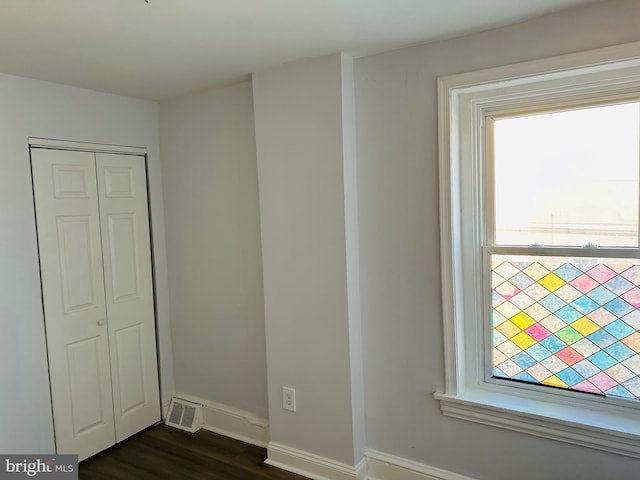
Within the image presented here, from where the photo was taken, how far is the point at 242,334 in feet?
9.83

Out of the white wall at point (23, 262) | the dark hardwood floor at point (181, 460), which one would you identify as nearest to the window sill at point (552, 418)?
the dark hardwood floor at point (181, 460)

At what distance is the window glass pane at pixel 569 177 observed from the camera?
1982mm

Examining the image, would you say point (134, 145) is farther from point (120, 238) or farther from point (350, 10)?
point (350, 10)

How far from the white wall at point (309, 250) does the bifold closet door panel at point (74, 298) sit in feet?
3.55

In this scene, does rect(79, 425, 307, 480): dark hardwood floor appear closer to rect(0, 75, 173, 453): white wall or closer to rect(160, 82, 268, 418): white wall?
rect(160, 82, 268, 418): white wall

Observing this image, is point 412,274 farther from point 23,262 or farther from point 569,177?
point 23,262

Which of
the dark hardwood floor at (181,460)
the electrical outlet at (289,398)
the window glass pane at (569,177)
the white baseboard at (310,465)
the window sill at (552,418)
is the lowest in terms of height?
the dark hardwood floor at (181,460)

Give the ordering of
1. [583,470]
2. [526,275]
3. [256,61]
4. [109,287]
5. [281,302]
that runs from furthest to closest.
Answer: [109,287] → [281,302] → [256,61] → [526,275] → [583,470]

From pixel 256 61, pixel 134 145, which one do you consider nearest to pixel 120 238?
pixel 134 145

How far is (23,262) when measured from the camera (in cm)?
252

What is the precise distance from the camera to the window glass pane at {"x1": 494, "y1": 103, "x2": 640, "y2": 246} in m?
1.98

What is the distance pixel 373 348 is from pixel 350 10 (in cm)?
160

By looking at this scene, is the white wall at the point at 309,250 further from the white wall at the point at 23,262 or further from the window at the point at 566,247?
the white wall at the point at 23,262

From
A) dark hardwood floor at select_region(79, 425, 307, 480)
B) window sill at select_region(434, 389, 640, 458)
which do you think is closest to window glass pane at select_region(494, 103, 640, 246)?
window sill at select_region(434, 389, 640, 458)
